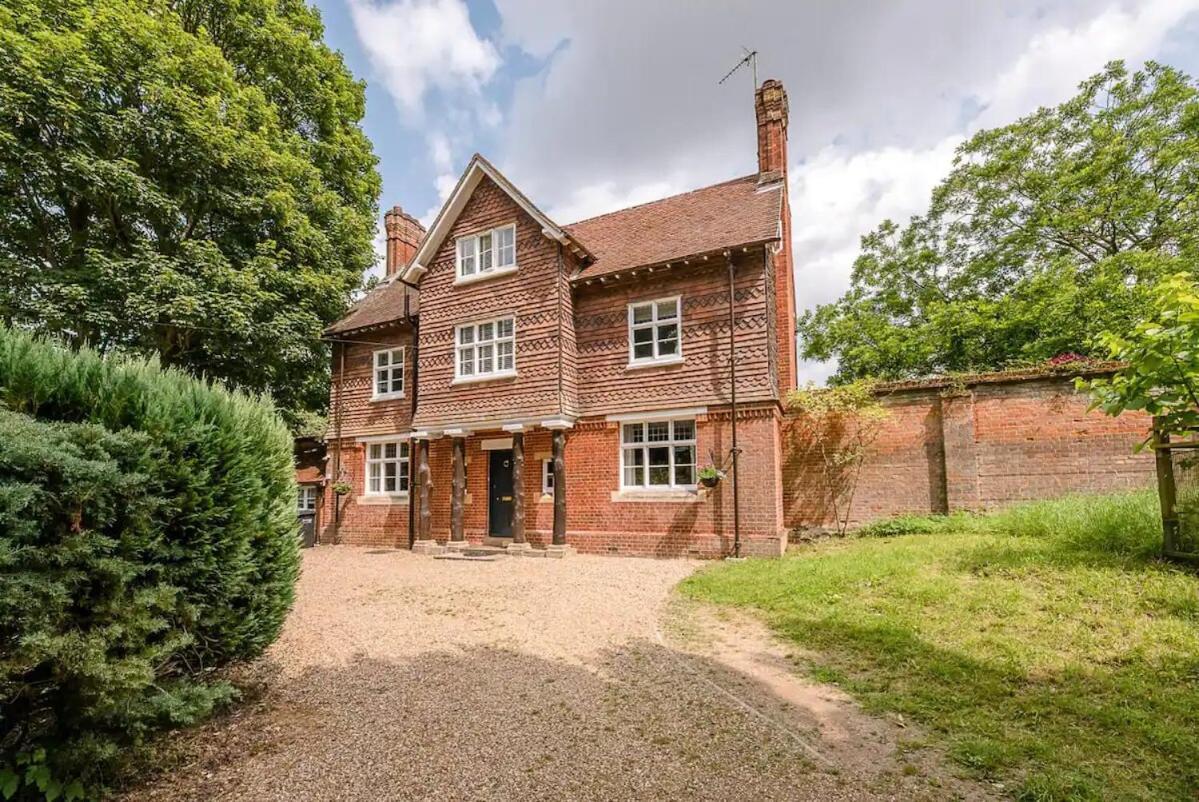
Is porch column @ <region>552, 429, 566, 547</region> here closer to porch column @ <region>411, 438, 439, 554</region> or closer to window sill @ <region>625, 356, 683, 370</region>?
window sill @ <region>625, 356, 683, 370</region>

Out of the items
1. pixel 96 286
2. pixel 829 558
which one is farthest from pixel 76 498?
pixel 96 286

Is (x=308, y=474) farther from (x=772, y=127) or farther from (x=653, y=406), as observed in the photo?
(x=772, y=127)

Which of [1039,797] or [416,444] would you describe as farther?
[416,444]

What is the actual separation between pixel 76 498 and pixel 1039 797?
19.0ft

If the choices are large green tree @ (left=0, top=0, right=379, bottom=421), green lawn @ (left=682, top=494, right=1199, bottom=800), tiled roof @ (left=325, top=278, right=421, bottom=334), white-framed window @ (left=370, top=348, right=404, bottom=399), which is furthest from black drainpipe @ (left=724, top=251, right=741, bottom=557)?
large green tree @ (left=0, top=0, right=379, bottom=421)

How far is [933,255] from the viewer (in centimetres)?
2400

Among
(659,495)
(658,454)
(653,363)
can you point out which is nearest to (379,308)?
(653,363)

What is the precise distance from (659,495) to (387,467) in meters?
8.96

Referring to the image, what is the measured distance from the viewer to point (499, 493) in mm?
14633

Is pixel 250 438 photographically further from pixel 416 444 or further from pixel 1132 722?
pixel 416 444

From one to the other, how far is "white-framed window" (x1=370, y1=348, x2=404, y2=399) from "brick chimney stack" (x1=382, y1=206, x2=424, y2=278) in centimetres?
A: 443

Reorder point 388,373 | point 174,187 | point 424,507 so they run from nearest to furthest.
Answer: point 424,507 < point 174,187 < point 388,373

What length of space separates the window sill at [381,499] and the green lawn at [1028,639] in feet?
33.1

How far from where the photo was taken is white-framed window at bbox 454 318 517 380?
552 inches
